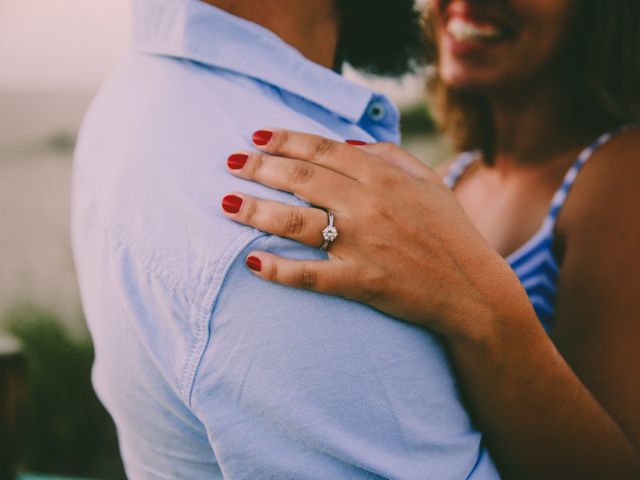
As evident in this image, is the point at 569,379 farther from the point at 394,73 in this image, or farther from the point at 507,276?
the point at 394,73

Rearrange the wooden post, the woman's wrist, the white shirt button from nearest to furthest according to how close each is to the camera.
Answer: the woman's wrist, the white shirt button, the wooden post

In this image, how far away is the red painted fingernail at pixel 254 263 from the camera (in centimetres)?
93

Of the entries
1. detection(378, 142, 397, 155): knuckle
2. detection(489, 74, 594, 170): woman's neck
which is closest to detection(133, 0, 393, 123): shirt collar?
detection(378, 142, 397, 155): knuckle

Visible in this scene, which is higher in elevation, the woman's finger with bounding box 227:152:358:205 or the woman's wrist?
the woman's finger with bounding box 227:152:358:205

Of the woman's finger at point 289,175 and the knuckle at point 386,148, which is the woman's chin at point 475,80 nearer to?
the knuckle at point 386,148

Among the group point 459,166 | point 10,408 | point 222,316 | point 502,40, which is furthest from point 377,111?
point 10,408

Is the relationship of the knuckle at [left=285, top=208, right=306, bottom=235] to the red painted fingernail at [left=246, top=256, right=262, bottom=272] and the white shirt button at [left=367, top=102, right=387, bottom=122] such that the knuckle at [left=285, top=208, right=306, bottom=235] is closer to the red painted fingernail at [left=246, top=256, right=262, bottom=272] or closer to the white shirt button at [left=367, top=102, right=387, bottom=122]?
the red painted fingernail at [left=246, top=256, right=262, bottom=272]

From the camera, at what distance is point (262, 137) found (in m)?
1.02

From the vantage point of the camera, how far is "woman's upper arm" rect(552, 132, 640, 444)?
1394 mm

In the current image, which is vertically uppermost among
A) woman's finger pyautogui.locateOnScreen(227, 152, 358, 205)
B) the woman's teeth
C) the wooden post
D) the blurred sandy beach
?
the woman's teeth

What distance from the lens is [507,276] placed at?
113 cm

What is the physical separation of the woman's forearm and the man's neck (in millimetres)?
584

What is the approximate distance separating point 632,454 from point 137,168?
1.10 meters

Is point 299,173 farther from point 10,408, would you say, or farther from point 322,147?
point 10,408
